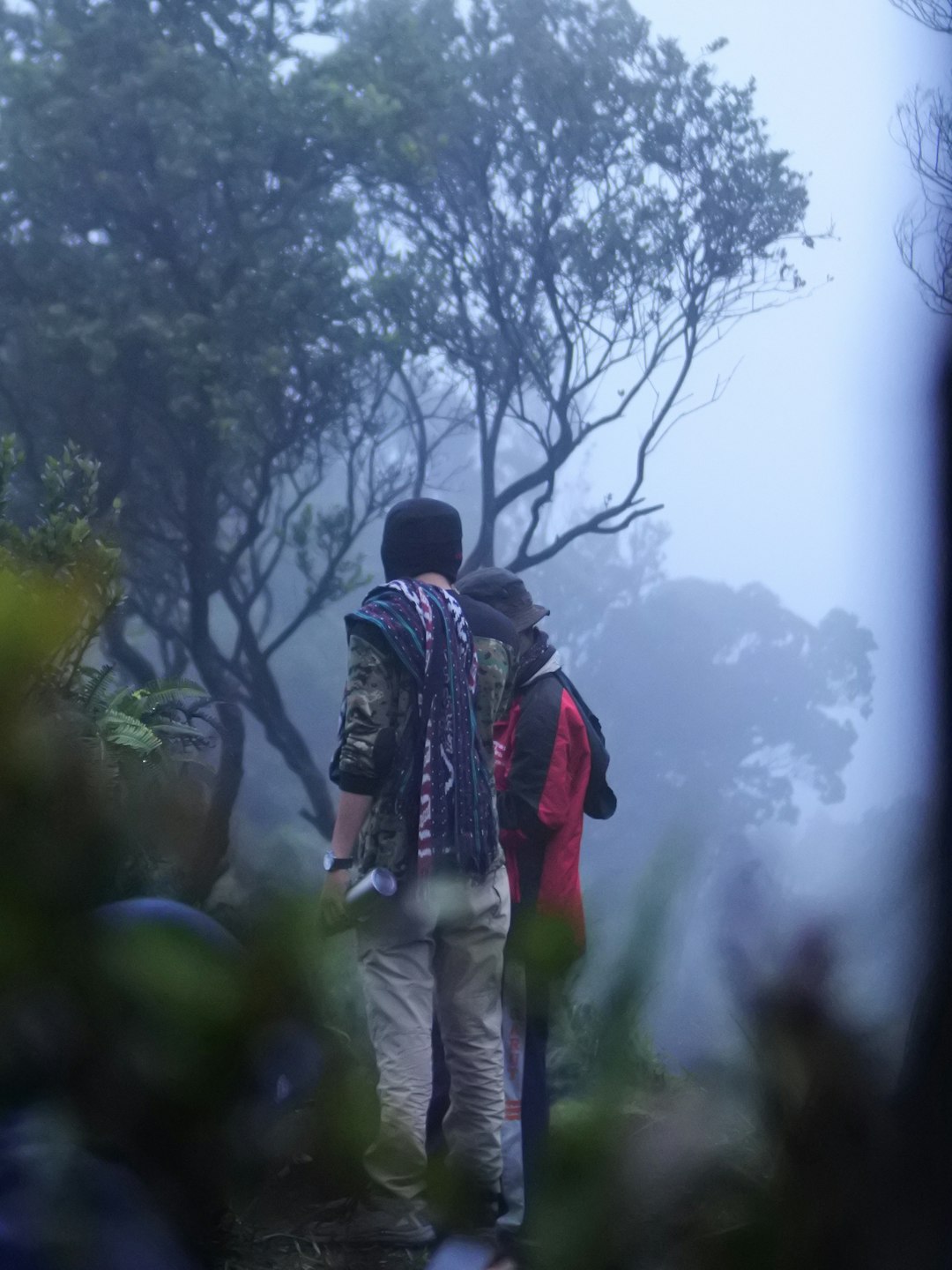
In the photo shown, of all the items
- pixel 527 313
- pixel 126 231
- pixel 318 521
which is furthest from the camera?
pixel 318 521

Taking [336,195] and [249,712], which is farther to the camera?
[249,712]

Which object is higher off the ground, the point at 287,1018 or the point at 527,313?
the point at 527,313

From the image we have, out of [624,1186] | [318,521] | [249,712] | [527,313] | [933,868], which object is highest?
[527,313]

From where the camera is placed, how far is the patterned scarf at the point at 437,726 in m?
2.46

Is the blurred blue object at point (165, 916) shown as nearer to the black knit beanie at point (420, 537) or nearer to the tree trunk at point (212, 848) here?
the tree trunk at point (212, 848)

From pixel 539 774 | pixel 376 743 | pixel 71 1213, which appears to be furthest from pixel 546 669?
pixel 71 1213

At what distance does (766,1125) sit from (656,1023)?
0.17 ft

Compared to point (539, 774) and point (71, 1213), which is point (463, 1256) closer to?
point (71, 1213)

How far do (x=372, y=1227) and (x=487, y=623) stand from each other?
2356 millimetres

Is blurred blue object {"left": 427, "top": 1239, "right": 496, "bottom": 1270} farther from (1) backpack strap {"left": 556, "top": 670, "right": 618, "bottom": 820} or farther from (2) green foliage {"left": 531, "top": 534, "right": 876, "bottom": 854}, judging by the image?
(2) green foliage {"left": 531, "top": 534, "right": 876, "bottom": 854}

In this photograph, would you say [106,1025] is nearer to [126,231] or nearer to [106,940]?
[106,940]

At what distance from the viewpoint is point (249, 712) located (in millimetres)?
11477

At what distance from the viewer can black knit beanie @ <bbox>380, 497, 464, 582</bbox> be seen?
2648mm

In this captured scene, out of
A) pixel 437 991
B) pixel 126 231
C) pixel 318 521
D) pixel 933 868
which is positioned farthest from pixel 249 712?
pixel 933 868
